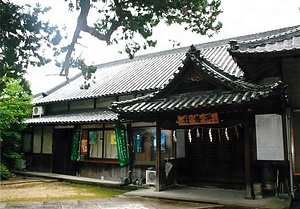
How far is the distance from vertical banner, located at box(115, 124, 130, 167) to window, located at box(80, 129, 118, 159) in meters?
1.01

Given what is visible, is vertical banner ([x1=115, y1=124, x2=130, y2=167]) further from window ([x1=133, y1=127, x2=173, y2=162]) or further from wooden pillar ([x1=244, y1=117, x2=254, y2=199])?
wooden pillar ([x1=244, y1=117, x2=254, y2=199])

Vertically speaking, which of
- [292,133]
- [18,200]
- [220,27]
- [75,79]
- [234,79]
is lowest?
[18,200]

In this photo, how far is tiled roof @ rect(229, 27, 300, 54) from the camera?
9286 millimetres

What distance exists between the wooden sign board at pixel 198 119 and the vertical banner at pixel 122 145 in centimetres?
414

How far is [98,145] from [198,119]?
7312 millimetres

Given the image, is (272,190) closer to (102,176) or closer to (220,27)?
(220,27)

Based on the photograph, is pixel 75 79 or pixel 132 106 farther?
pixel 75 79

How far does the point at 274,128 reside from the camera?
10.3 metres

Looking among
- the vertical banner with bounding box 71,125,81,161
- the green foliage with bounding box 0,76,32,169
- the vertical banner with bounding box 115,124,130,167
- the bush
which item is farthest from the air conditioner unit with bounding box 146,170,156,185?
the green foliage with bounding box 0,76,32,169

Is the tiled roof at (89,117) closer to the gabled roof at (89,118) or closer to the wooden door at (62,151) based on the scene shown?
the gabled roof at (89,118)

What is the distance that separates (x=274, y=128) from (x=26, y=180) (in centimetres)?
1257

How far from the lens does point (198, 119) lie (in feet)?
34.2

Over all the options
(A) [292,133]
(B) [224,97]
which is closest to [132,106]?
(B) [224,97]

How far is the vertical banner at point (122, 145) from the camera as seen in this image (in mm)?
13891
